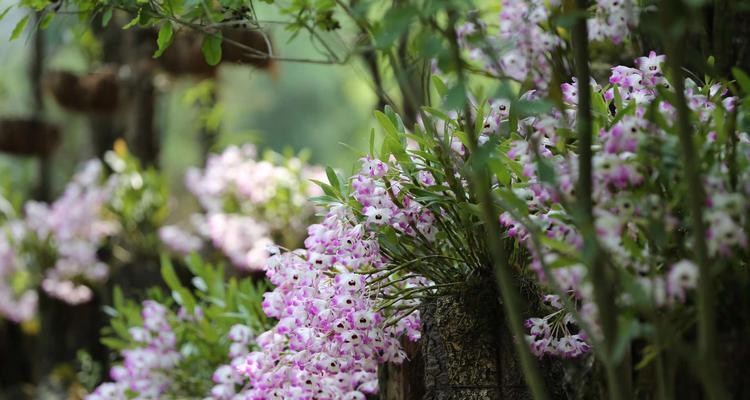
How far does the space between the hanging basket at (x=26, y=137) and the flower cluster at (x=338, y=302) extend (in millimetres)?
5154

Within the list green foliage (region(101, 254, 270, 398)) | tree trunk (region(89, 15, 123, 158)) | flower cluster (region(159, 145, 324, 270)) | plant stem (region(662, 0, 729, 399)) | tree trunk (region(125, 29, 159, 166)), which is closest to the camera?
plant stem (region(662, 0, 729, 399))

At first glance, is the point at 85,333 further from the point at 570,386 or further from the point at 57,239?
the point at 570,386

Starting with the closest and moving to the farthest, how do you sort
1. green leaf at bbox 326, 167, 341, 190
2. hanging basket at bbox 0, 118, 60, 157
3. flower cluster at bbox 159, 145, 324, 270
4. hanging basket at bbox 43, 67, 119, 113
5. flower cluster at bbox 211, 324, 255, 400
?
green leaf at bbox 326, 167, 341, 190, flower cluster at bbox 211, 324, 255, 400, flower cluster at bbox 159, 145, 324, 270, hanging basket at bbox 43, 67, 119, 113, hanging basket at bbox 0, 118, 60, 157

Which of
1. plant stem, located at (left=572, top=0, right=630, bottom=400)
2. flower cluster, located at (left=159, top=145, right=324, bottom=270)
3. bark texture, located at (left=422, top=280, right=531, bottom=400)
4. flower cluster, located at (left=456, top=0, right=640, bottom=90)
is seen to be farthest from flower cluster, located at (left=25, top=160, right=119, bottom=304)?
plant stem, located at (left=572, top=0, right=630, bottom=400)

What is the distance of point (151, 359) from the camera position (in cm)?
354

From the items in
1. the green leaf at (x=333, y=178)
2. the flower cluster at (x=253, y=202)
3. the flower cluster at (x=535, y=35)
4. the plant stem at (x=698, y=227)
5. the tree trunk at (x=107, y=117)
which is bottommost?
the plant stem at (x=698, y=227)

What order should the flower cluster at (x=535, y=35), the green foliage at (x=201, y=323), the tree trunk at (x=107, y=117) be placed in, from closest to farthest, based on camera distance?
the flower cluster at (x=535, y=35), the green foliage at (x=201, y=323), the tree trunk at (x=107, y=117)

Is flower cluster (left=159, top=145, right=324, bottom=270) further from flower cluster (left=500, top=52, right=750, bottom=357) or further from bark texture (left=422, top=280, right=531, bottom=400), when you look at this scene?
flower cluster (left=500, top=52, right=750, bottom=357)

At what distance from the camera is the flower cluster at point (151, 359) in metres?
3.55

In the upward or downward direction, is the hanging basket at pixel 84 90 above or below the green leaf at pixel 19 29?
above

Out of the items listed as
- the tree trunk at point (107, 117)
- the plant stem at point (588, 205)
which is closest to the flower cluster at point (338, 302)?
the plant stem at point (588, 205)

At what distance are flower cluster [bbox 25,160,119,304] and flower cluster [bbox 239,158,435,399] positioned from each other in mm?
4552

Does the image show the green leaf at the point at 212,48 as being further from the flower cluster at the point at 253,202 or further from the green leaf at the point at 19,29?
the flower cluster at the point at 253,202

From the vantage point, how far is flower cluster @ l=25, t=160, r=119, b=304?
666 cm
